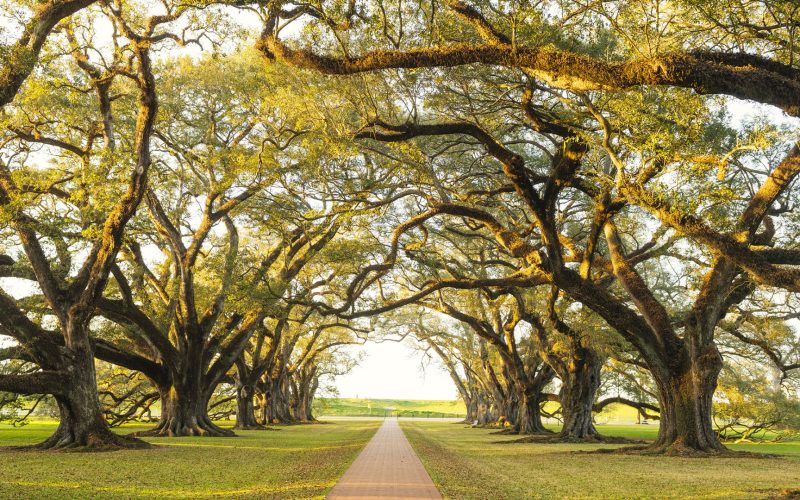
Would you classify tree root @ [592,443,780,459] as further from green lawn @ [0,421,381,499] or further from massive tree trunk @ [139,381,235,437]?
massive tree trunk @ [139,381,235,437]

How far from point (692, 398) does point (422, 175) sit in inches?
337

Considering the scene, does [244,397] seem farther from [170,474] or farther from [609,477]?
[609,477]

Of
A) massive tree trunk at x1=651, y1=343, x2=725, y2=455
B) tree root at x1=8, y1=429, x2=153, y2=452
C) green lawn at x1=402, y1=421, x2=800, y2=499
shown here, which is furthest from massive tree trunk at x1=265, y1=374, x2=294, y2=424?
massive tree trunk at x1=651, y1=343, x2=725, y2=455

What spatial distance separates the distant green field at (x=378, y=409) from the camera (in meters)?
87.1

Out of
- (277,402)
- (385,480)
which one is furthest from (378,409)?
(385,480)

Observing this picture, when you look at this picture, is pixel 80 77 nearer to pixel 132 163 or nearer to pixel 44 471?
pixel 132 163

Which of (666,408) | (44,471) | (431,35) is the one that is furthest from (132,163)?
(666,408)

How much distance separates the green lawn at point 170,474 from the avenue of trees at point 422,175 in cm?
260

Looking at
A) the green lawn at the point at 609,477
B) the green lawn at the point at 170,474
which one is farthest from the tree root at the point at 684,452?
the green lawn at the point at 170,474

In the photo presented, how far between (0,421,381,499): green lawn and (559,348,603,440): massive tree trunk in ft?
36.3

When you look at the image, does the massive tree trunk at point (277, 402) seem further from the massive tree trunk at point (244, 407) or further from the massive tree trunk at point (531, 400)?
the massive tree trunk at point (531, 400)

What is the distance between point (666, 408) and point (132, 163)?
14.7 m

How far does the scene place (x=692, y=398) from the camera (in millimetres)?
14656

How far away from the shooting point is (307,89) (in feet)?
41.5
